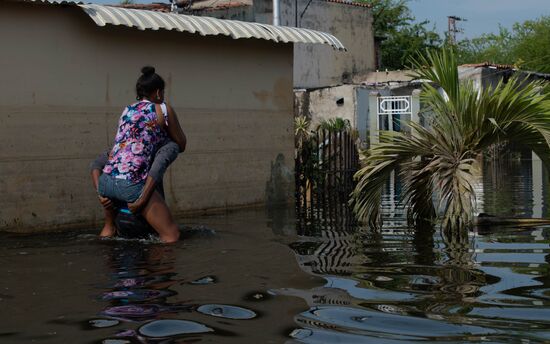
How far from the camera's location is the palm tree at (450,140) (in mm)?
8250

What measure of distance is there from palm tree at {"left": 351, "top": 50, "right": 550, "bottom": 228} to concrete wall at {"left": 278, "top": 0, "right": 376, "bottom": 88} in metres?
26.5

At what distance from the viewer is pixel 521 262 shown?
6.60m

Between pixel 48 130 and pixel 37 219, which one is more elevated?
pixel 48 130

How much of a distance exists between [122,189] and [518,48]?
1913 inches

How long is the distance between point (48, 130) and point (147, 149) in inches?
94.4

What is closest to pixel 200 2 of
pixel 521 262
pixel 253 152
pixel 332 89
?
pixel 332 89

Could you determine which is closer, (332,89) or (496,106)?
(496,106)

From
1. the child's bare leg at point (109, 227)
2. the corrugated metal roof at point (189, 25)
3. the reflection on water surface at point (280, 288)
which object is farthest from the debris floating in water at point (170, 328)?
the corrugated metal roof at point (189, 25)

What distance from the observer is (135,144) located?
7254 mm

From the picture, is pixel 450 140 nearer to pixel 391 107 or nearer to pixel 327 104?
pixel 391 107

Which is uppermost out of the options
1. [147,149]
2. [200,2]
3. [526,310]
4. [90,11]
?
[200,2]

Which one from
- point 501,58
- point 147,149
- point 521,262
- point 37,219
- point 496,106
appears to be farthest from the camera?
point 501,58

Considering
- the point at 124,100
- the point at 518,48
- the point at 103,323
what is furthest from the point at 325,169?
the point at 518,48

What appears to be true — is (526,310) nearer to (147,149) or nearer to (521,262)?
(521,262)
